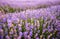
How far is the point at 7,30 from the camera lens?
1.36 meters

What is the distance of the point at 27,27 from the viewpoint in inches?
55.6

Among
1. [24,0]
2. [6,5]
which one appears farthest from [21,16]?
[24,0]

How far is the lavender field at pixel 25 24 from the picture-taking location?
1350 millimetres

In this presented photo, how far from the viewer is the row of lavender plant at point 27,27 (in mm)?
1330

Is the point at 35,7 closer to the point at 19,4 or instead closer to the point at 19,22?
the point at 19,4

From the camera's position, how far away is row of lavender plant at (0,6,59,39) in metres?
1.33

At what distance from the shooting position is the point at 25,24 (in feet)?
4.89

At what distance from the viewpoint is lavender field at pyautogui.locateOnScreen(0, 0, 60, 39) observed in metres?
1.35

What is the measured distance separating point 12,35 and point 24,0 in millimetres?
943

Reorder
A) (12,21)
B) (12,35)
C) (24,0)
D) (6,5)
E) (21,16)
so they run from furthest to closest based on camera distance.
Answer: (24,0) < (6,5) < (21,16) < (12,21) < (12,35)

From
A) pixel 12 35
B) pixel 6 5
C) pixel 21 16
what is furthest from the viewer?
pixel 6 5

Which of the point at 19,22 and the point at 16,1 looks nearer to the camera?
the point at 19,22

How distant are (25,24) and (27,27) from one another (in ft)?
0.28

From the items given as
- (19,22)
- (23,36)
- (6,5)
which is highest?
(6,5)
